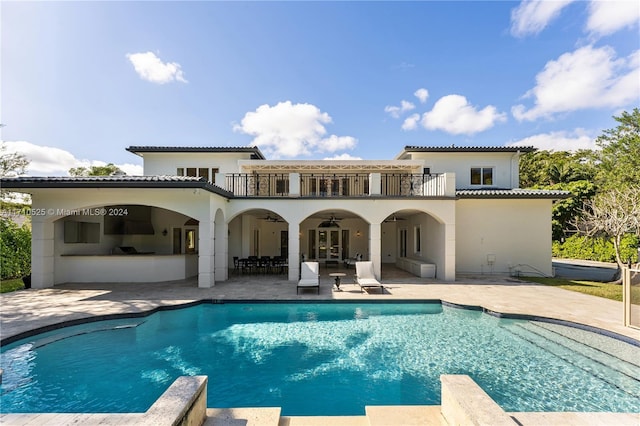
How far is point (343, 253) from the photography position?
74.6 ft

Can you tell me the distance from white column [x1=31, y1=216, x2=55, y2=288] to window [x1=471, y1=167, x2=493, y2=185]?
79.0 feet

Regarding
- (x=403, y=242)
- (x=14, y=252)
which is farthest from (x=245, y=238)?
(x=403, y=242)

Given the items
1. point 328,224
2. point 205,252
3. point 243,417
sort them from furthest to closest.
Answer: point 328,224 < point 205,252 < point 243,417

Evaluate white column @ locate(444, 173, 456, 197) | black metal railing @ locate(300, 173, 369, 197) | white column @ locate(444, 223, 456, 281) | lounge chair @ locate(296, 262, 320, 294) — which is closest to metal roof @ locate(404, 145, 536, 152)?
black metal railing @ locate(300, 173, 369, 197)

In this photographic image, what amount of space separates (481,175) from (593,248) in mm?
13825

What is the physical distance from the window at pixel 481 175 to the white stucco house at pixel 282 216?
0.07 metres

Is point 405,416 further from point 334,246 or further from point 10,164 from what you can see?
point 10,164

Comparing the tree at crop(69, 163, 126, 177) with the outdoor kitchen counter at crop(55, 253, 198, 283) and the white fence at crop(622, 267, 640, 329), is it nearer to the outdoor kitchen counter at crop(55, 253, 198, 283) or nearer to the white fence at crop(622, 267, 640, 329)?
the outdoor kitchen counter at crop(55, 253, 198, 283)

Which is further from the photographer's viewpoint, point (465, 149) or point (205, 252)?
point (465, 149)

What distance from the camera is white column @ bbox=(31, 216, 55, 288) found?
494 inches

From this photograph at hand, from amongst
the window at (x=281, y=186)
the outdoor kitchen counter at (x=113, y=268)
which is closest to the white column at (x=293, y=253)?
the window at (x=281, y=186)

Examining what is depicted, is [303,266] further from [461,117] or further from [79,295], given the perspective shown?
[461,117]

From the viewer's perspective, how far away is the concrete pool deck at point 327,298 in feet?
13.5

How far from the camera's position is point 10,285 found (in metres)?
12.8
